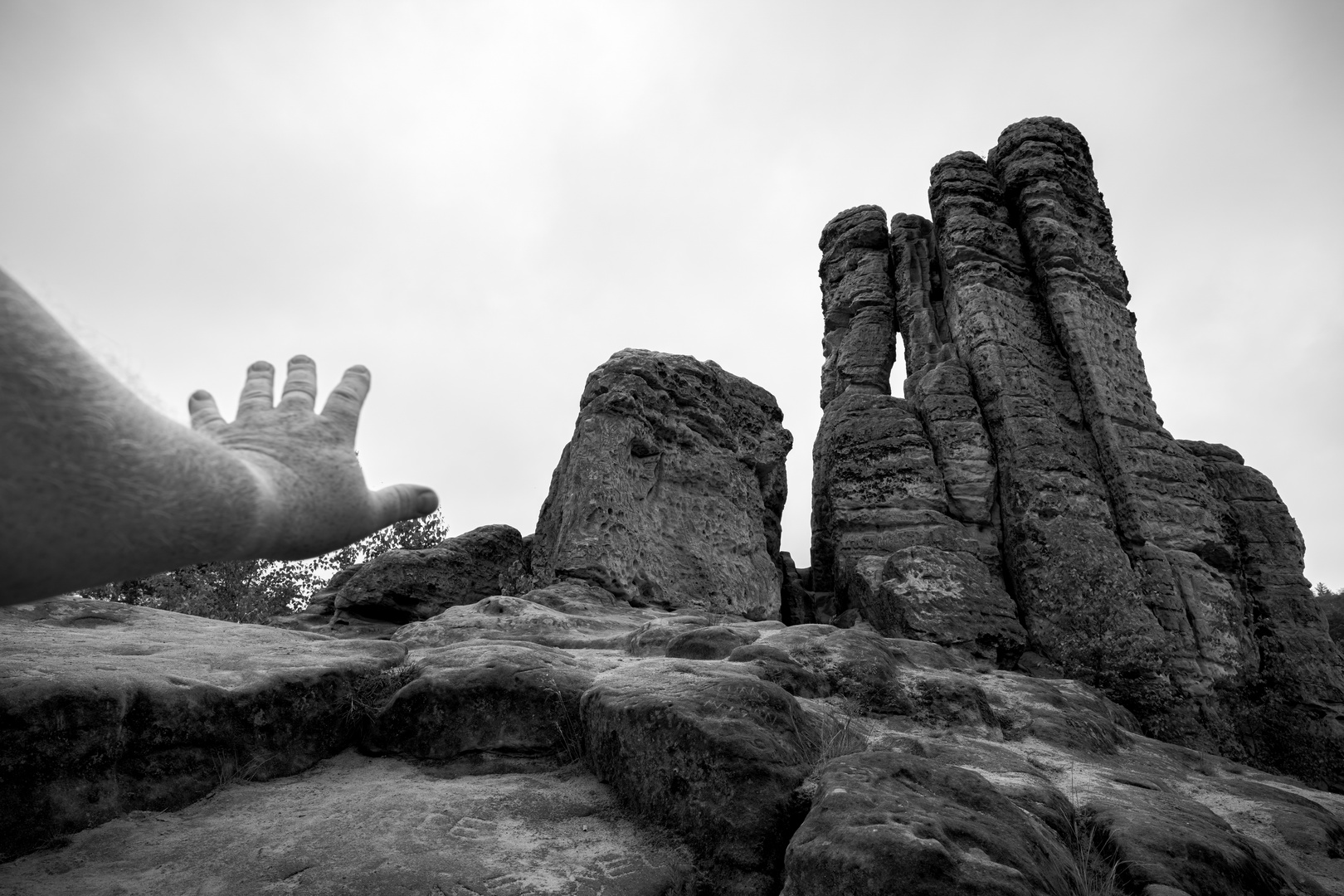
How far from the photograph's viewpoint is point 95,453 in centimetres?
167

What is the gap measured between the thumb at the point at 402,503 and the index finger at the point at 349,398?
10.7 inches

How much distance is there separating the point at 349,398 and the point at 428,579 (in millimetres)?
10160

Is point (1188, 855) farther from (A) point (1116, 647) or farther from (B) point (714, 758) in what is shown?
(A) point (1116, 647)

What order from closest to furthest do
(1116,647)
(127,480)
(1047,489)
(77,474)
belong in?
1. (77,474)
2. (127,480)
3. (1116,647)
4. (1047,489)

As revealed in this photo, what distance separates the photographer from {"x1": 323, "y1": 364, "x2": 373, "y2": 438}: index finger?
2.73 m

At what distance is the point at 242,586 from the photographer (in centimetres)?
2189

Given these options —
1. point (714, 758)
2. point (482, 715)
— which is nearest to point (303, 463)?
point (714, 758)

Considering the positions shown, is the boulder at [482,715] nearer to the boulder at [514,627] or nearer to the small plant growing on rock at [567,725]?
the small plant growing on rock at [567,725]

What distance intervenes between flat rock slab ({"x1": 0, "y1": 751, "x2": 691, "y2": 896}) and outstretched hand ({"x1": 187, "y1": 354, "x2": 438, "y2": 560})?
2409 mm

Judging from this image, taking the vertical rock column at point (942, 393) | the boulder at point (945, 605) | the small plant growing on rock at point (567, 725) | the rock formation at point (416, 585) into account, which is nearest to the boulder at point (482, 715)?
the small plant growing on rock at point (567, 725)

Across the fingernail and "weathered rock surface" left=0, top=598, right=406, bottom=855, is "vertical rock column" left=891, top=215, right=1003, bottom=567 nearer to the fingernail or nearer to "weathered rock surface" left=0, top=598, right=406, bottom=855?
"weathered rock surface" left=0, top=598, right=406, bottom=855

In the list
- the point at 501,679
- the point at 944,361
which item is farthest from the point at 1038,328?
the point at 501,679

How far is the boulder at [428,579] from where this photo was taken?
11.8m

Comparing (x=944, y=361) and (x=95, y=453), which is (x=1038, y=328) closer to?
(x=944, y=361)
